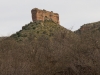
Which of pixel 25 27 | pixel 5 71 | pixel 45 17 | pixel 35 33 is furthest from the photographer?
pixel 45 17

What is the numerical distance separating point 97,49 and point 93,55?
69cm

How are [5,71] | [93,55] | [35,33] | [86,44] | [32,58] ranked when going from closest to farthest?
1. [5,71]
2. [93,55]
3. [86,44]
4. [32,58]
5. [35,33]

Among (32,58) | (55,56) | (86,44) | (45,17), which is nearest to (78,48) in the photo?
(86,44)

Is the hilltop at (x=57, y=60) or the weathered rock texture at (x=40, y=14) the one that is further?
the weathered rock texture at (x=40, y=14)

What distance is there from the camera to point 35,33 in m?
50.6

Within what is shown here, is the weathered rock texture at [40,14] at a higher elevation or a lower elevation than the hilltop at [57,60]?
higher

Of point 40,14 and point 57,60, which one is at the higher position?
point 40,14

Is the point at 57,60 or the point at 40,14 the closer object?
the point at 57,60

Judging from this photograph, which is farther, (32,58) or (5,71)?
(32,58)

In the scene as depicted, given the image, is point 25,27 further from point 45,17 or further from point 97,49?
point 97,49

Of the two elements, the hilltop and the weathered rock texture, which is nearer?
the hilltop

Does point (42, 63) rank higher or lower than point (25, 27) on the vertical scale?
lower

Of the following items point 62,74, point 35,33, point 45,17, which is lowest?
point 62,74

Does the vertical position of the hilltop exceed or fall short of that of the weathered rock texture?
it falls short
